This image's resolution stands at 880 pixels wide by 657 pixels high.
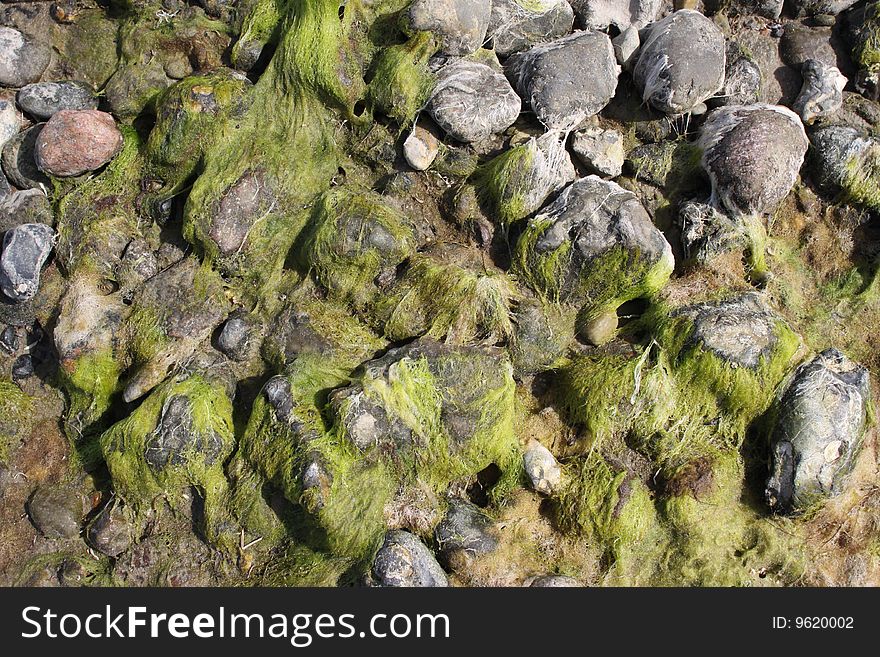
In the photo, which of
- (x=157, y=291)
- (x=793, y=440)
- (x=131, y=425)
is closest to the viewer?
(x=793, y=440)

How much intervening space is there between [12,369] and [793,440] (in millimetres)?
4724

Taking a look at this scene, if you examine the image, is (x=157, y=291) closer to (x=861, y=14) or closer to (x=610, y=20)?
(x=610, y=20)

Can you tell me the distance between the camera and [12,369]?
422cm

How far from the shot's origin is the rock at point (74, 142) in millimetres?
4148

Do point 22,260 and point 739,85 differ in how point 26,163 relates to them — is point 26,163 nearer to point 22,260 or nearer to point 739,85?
point 22,260

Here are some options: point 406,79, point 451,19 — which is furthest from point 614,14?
point 406,79

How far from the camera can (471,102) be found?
3881mm

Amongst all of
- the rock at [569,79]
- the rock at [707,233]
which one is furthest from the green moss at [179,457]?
the rock at [707,233]

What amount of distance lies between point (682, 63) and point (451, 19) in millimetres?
1365

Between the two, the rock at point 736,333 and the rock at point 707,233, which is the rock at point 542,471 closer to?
the rock at point 736,333

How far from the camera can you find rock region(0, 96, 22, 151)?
14.3ft

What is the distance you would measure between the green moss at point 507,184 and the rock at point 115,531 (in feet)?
9.21

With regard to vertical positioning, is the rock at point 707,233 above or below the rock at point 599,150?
below

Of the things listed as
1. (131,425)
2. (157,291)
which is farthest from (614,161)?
(131,425)
